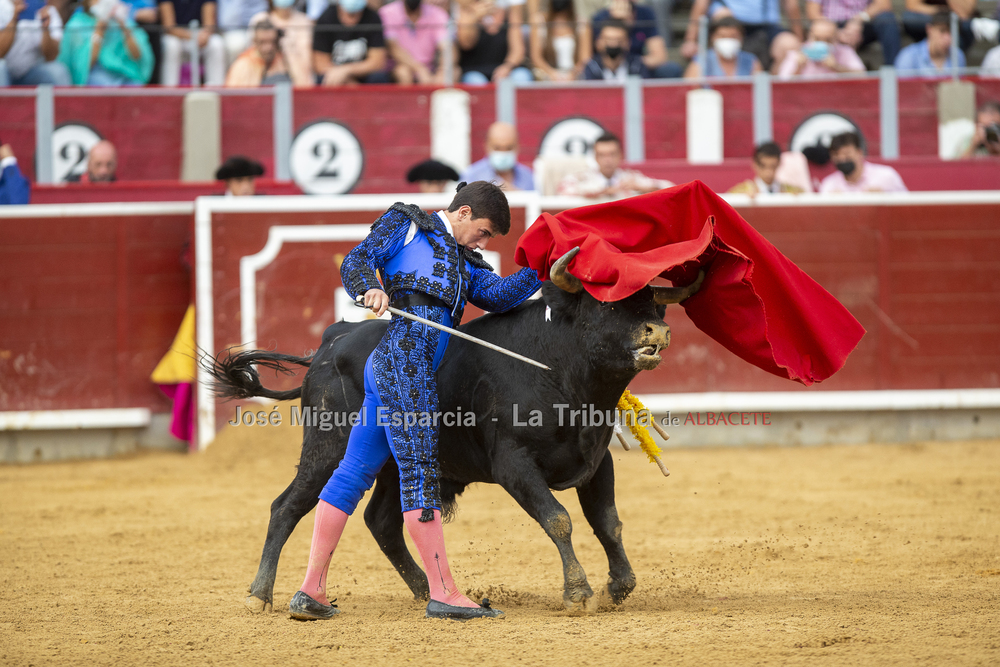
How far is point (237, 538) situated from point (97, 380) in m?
3.14

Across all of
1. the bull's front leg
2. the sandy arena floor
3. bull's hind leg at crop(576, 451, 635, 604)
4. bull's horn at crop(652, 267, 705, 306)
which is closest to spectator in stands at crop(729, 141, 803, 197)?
the sandy arena floor

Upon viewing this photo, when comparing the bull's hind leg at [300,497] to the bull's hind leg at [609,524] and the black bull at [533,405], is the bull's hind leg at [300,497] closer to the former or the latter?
the black bull at [533,405]

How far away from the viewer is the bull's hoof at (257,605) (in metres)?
3.44

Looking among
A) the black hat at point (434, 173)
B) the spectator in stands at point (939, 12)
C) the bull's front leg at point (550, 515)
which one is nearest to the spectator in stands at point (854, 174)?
the spectator in stands at point (939, 12)

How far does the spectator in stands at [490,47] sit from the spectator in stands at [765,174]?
247cm

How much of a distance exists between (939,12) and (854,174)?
8.80ft

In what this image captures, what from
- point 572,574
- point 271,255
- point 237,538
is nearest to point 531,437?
point 572,574

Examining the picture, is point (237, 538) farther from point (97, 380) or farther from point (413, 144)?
point (413, 144)

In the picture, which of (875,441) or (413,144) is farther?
(413,144)

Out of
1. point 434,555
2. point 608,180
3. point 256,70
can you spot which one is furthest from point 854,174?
point 434,555

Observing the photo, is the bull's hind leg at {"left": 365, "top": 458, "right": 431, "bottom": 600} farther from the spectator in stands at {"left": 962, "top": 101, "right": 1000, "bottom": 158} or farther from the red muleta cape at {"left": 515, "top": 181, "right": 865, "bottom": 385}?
the spectator in stands at {"left": 962, "top": 101, "right": 1000, "bottom": 158}

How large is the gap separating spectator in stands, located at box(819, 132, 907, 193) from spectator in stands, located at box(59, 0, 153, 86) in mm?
5454

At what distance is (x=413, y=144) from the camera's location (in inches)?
362

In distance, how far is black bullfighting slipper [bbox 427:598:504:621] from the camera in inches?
126
